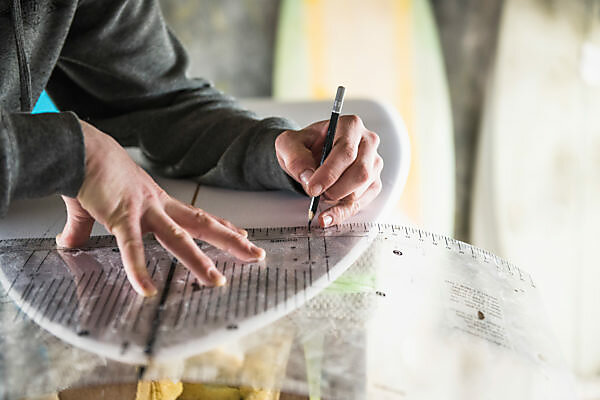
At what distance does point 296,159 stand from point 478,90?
159 centimetres

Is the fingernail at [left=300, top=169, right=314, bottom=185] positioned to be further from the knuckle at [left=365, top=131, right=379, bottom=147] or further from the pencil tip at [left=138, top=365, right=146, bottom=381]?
the pencil tip at [left=138, top=365, right=146, bottom=381]

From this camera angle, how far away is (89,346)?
534mm

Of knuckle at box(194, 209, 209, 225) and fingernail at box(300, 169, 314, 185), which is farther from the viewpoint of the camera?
fingernail at box(300, 169, 314, 185)

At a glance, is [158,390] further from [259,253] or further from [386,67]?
[386,67]

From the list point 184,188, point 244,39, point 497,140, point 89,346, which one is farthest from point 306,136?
point 497,140

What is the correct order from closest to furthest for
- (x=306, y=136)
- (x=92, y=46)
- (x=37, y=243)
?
(x=37, y=243)
(x=306, y=136)
(x=92, y=46)

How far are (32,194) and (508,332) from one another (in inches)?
19.3

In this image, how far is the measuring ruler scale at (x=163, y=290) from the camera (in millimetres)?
545

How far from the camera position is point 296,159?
2.78 ft

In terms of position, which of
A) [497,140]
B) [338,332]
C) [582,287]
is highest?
[338,332]

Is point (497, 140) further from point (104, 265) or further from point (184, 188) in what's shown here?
point (104, 265)

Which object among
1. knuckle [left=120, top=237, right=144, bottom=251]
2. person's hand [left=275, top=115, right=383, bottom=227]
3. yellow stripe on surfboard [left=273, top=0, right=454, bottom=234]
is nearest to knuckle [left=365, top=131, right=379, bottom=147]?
person's hand [left=275, top=115, right=383, bottom=227]

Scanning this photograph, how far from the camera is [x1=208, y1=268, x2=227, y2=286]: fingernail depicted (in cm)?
63

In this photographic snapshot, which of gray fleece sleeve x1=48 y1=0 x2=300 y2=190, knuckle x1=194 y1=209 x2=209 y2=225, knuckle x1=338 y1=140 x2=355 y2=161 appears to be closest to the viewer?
knuckle x1=194 y1=209 x2=209 y2=225
